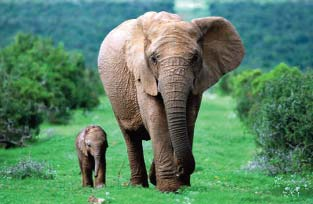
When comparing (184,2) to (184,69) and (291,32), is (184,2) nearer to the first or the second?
(291,32)

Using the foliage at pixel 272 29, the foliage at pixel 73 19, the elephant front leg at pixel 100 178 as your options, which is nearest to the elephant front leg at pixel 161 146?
the elephant front leg at pixel 100 178

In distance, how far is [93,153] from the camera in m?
14.0

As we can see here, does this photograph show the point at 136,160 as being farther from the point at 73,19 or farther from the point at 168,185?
the point at 73,19

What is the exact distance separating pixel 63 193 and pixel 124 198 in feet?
4.08

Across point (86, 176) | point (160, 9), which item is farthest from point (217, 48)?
point (160, 9)

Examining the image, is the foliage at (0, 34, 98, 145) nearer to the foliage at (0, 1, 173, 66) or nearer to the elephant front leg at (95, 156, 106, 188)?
the elephant front leg at (95, 156, 106, 188)

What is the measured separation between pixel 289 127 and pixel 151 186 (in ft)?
16.5

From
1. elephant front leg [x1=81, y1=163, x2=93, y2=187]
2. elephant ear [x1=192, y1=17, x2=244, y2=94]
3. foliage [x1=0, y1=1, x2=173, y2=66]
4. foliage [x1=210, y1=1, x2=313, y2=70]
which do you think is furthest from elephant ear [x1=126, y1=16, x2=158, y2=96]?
foliage [x1=0, y1=1, x2=173, y2=66]

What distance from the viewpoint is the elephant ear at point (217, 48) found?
12312mm

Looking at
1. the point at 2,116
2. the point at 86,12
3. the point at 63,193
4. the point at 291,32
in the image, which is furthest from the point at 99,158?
the point at 86,12

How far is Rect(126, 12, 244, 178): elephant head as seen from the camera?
11.1 metres

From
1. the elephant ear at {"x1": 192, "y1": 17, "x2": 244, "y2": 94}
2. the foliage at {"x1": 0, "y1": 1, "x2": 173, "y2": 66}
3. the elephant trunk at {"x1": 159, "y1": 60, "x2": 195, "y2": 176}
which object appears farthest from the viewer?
the foliage at {"x1": 0, "y1": 1, "x2": 173, "y2": 66}

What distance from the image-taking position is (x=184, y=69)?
11.3 m

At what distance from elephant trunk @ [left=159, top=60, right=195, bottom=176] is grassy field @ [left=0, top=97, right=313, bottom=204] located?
1.96 ft
